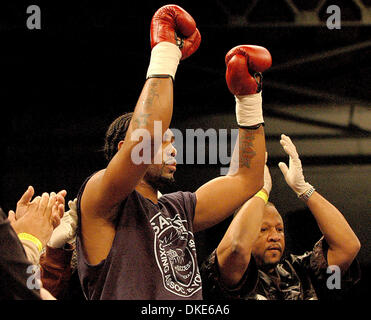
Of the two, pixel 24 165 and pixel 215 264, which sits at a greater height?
pixel 24 165

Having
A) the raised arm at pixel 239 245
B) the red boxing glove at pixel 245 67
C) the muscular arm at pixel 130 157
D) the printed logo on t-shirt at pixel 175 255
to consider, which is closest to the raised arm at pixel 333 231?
the raised arm at pixel 239 245

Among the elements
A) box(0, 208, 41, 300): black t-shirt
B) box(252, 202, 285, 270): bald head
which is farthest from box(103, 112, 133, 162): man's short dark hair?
box(252, 202, 285, 270): bald head

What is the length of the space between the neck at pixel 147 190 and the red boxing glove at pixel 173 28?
1.29ft

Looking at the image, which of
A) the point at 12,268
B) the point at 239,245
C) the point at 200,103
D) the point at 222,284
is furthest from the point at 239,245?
the point at 12,268

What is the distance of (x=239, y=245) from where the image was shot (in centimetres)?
191

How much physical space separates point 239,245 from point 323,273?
0.54m

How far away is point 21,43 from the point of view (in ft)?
8.59

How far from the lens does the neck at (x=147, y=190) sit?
1369 millimetres

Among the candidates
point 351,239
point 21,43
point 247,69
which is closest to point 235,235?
point 351,239

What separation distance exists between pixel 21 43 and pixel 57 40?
0.20 meters

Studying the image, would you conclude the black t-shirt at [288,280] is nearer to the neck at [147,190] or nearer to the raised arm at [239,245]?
the raised arm at [239,245]

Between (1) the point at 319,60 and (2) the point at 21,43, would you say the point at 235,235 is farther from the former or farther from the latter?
(2) the point at 21,43

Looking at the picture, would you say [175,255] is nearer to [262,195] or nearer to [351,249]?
[262,195]

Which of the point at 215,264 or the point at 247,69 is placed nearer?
the point at 247,69
